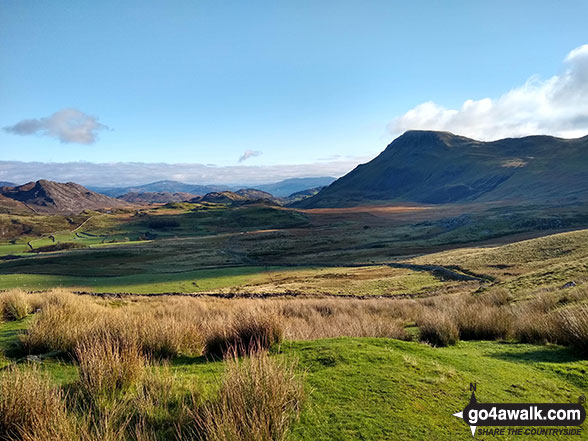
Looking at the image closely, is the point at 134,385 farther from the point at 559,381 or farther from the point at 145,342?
the point at 559,381

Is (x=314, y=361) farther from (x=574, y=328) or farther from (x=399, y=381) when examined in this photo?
(x=574, y=328)

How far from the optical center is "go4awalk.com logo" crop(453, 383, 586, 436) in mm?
4305

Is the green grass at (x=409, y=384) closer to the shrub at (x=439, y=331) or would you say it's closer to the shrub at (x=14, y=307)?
the shrub at (x=439, y=331)

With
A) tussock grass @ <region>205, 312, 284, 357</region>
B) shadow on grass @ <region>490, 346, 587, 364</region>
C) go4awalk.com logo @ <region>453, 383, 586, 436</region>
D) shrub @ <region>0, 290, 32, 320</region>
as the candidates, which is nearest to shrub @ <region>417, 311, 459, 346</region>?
shadow on grass @ <region>490, 346, 587, 364</region>

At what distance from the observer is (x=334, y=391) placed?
4.98 m

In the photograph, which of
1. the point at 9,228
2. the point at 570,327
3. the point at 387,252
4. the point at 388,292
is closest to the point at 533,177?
the point at 387,252

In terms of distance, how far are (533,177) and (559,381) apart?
689 feet

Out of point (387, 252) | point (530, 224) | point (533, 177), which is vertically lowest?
point (387, 252)

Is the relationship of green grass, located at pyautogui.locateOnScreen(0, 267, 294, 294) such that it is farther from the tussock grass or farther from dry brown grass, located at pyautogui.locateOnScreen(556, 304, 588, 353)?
dry brown grass, located at pyautogui.locateOnScreen(556, 304, 588, 353)

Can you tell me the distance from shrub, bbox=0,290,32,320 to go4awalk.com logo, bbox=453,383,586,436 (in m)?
14.5

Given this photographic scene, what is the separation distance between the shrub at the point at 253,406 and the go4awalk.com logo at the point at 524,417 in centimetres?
222

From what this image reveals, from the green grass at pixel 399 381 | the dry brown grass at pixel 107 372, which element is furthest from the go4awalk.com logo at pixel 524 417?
the dry brown grass at pixel 107 372

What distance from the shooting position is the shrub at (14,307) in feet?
40.7

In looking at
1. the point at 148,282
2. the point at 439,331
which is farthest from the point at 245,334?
the point at 148,282
